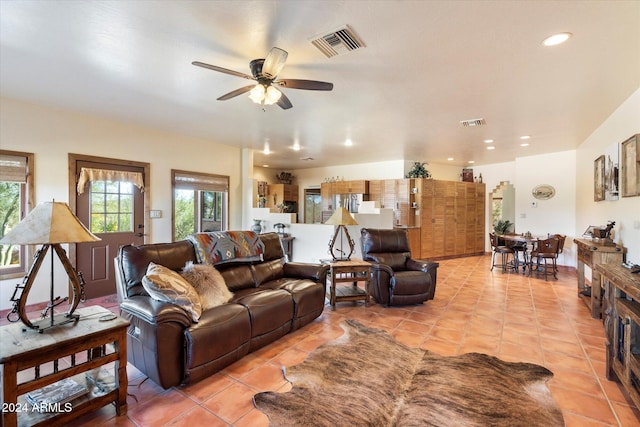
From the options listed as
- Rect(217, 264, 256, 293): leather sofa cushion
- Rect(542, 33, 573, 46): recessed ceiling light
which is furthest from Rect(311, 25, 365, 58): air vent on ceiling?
Rect(217, 264, 256, 293): leather sofa cushion

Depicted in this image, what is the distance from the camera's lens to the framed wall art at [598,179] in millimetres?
4446

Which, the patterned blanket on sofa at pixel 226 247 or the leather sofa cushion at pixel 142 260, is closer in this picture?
A: the leather sofa cushion at pixel 142 260

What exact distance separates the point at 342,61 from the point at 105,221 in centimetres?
420

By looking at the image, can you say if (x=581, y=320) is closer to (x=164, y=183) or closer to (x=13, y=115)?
(x=164, y=183)

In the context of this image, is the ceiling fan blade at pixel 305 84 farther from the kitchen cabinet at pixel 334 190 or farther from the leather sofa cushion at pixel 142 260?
the kitchen cabinet at pixel 334 190

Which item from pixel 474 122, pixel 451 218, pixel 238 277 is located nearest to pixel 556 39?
pixel 474 122

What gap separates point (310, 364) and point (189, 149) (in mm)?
4576

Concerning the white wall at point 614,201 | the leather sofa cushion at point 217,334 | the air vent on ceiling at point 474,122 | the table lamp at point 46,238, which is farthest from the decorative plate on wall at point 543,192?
the table lamp at point 46,238

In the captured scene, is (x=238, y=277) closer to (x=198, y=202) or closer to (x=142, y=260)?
(x=142, y=260)

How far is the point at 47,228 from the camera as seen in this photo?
180 cm

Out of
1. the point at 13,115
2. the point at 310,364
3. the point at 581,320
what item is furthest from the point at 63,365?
the point at 581,320

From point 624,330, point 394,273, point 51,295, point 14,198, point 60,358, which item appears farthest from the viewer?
point 394,273

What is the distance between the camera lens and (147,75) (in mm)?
2891

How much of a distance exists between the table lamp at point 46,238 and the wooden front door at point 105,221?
2798 mm
